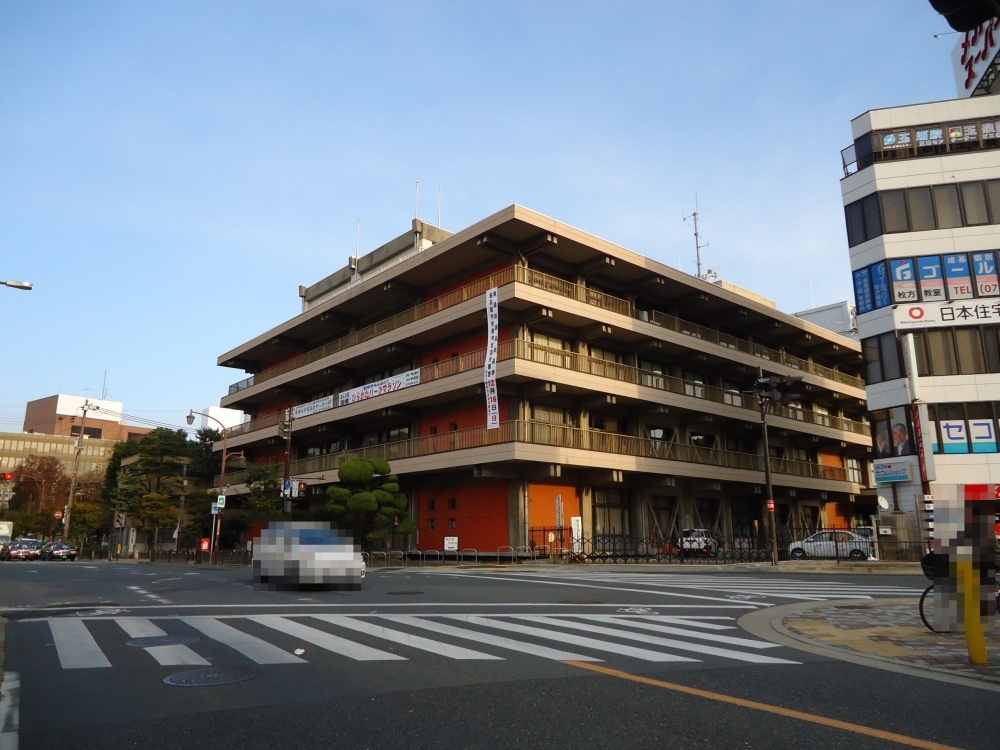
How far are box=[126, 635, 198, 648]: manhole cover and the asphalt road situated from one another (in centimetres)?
7

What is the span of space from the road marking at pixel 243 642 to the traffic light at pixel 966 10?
24.6 ft

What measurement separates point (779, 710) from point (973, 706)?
158 centimetres

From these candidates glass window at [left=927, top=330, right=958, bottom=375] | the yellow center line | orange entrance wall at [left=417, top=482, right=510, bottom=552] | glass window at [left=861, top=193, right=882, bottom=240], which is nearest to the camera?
the yellow center line

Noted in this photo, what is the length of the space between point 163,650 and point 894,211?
3517 cm

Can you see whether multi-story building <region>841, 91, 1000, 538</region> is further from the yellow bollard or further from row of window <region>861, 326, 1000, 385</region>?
the yellow bollard

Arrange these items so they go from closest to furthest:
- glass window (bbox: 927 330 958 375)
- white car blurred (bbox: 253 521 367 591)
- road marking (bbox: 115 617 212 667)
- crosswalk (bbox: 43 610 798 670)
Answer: road marking (bbox: 115 617 212 667), crosswalk (bbox: 43 610 798 670), white car blurred (bbox: 253 521 367 591), glass window (bbox: 927 330 958 375)

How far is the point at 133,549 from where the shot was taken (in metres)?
62.2

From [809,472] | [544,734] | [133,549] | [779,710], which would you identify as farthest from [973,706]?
[133,549]

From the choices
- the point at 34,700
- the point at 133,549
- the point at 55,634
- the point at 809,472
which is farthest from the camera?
the point at 133,549

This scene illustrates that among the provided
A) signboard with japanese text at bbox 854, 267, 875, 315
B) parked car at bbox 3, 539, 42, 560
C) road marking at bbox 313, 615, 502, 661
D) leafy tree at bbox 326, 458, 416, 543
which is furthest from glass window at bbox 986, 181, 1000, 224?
parked car at bbox 3, 539, 42, 560

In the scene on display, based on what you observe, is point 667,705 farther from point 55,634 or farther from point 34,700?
point 55,634

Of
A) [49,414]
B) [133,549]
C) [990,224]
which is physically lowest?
[133,549]

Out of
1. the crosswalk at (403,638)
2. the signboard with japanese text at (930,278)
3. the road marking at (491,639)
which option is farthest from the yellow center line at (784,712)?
the signboard with japanese text at (930,278)

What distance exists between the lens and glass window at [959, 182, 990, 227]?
1261 inches
